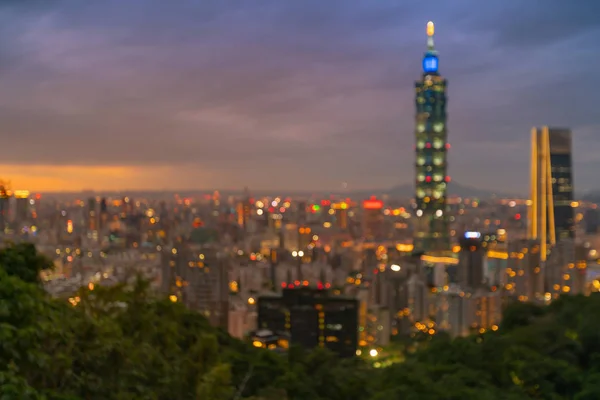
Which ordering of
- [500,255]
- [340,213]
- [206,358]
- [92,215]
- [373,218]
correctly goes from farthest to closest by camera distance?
1. [373,218]
2. [340,213]
3. [500,255]
4. [92,215]
5. [206,358]

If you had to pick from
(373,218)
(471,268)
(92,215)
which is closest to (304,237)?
(471,268)

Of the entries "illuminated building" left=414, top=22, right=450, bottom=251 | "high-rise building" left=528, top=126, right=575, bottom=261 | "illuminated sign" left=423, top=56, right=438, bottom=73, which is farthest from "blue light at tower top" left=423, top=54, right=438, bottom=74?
"high-rise building" left=528, top=126, right=575, bottom=261

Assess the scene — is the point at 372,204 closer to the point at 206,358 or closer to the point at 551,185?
the point at 551,185

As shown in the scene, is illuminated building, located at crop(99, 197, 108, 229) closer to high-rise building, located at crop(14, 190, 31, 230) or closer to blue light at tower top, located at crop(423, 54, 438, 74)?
high-rise building, located at crop(14, 190, 31, 230)

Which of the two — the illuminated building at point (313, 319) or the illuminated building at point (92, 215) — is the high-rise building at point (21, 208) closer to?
the illuminated building at point (313, 319)

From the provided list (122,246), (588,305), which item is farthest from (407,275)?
(588,305)

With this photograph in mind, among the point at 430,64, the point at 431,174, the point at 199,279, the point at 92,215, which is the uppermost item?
the point at 430,64

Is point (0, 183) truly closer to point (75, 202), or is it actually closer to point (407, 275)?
point (75, 202)
